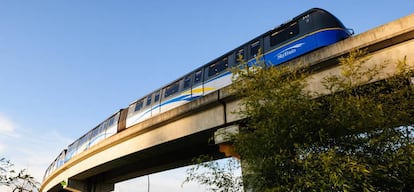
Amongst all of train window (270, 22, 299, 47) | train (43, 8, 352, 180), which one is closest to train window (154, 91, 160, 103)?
train (43, 8, 352, 180)

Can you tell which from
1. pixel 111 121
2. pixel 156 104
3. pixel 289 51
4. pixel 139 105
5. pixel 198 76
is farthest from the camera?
pixel 111 121

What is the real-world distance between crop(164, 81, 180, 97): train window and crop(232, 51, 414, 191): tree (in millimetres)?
8624

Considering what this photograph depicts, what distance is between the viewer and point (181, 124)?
1169cm

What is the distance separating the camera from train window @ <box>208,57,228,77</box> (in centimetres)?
1229

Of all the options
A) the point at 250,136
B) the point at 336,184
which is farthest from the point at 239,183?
the point at 336,184

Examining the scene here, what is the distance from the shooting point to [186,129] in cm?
1143

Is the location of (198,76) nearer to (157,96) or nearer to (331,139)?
(157,96)

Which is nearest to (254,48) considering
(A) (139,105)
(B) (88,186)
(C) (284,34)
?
(C) (284,34)

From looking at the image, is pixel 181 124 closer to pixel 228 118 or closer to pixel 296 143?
pixel 228 118

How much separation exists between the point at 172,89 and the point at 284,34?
5816 mm

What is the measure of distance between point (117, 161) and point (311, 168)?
40.0ft

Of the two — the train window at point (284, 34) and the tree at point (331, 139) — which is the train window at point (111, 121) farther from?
the tree at point (331, 139)

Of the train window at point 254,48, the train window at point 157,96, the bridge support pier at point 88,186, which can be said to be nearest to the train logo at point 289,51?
the train window at point 254,48

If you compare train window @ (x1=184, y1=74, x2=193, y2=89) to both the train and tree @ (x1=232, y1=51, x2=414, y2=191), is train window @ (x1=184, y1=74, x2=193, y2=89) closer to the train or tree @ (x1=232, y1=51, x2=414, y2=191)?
the train
